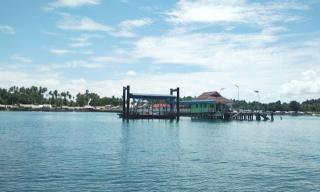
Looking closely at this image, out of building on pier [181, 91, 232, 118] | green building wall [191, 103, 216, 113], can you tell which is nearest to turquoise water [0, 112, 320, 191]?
building on pier [181, 91, 232, 118]

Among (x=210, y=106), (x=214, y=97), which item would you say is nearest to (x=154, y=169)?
(x=210, y=106)

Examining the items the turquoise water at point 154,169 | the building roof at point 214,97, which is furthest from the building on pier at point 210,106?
the turquoise water at point 154,169

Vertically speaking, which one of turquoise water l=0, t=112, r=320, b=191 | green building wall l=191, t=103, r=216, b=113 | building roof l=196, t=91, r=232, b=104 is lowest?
turquoise water l=0, t=112, r=320, b=191

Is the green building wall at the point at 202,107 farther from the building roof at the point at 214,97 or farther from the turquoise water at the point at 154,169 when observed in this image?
Result: the turquoise water at the point at 154,169

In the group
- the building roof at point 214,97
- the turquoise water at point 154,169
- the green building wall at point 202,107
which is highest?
the building roof at point 214,97

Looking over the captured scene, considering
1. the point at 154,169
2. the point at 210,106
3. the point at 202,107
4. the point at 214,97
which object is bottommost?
the point at 154,169

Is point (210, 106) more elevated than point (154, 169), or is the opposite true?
point (210, 106)

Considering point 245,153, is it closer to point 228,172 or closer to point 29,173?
point 228,172

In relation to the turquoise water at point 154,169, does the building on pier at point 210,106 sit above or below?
above

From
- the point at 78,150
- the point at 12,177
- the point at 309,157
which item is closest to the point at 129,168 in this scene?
the point at 12,177

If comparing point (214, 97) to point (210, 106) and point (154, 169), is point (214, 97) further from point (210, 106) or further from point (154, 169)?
point (154, 169)

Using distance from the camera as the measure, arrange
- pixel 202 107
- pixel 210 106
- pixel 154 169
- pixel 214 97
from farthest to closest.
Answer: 1. pixel 214 97
2. pixel 202 107
3. pixel 210 106
4. pixel 154 169

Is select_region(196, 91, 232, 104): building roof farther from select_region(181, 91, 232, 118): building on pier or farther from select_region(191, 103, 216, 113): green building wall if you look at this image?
select_region(191, 103, 216, 113): green building wall

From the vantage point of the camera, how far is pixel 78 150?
156 feet
